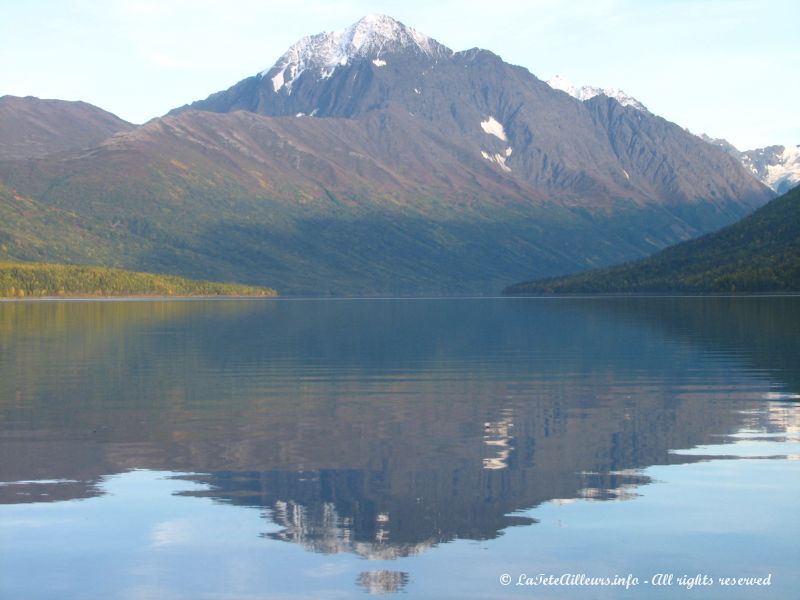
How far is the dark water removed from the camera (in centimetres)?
2417

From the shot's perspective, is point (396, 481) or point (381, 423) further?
point (381, 423)

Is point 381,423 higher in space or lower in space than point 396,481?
higher

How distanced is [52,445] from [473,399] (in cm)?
2073

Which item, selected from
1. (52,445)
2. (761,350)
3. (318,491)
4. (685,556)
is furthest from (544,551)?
(761,350)

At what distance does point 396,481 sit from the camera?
107ft

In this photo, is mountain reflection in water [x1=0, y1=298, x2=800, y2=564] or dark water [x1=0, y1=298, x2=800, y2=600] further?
mountain reflection in water [x1=0, y1=298, x2=800, y2=564]

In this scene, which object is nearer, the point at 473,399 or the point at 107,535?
the point at 107,535

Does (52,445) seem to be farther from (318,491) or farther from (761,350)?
(761,350)

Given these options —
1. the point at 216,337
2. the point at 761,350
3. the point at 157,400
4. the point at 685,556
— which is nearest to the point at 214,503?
the point at 685,556

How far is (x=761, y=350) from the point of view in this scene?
273 feet

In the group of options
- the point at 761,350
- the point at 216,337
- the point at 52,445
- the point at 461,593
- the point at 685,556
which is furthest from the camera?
the point at 216,337

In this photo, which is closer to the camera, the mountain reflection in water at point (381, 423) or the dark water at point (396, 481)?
the dark water at point (396, 481)

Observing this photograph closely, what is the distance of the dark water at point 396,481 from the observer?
24.2 m

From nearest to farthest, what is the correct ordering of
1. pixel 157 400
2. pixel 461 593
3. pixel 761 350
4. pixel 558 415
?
pixel 461 593
pixel 558 415
pixel 157 400
pixel 761 350
